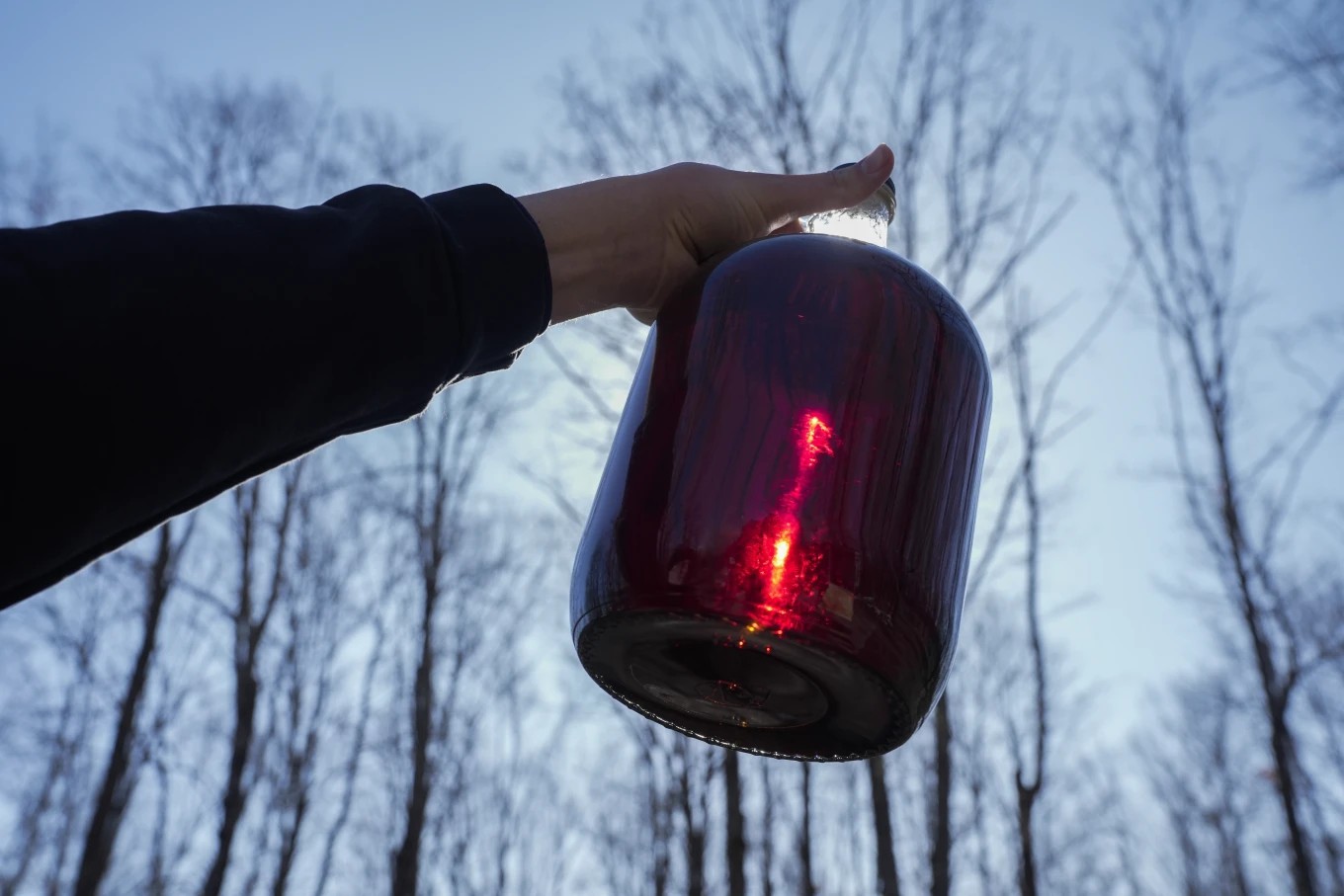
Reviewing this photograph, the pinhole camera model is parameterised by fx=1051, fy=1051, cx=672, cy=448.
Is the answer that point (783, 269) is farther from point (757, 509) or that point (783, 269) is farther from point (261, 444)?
point (261, 444)

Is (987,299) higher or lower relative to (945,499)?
higher

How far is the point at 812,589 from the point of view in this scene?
71 centimetres

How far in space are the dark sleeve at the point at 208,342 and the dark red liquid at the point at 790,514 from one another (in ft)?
0.58

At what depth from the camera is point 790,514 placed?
2.43 ft

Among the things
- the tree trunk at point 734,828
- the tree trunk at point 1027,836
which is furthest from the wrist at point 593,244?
the tree trunk at point 734,828

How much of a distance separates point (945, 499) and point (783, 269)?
239 mm

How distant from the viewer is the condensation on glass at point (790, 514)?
718 mm

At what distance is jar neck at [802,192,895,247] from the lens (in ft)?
4.25

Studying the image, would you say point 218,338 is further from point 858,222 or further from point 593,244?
point 858,222

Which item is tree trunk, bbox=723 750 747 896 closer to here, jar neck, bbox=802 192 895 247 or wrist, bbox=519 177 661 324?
jar neck, bbox=802 192 895 247

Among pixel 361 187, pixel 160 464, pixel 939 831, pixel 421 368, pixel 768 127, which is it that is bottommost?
pixel 160 464

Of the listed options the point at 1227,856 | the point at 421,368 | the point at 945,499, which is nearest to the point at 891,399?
the point at 945,499

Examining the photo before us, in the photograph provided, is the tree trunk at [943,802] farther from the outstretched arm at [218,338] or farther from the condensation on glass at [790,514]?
the outstretched arm at [218,338]

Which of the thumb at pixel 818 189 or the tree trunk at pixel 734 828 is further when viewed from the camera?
the tree trunk at pixel 734 828
